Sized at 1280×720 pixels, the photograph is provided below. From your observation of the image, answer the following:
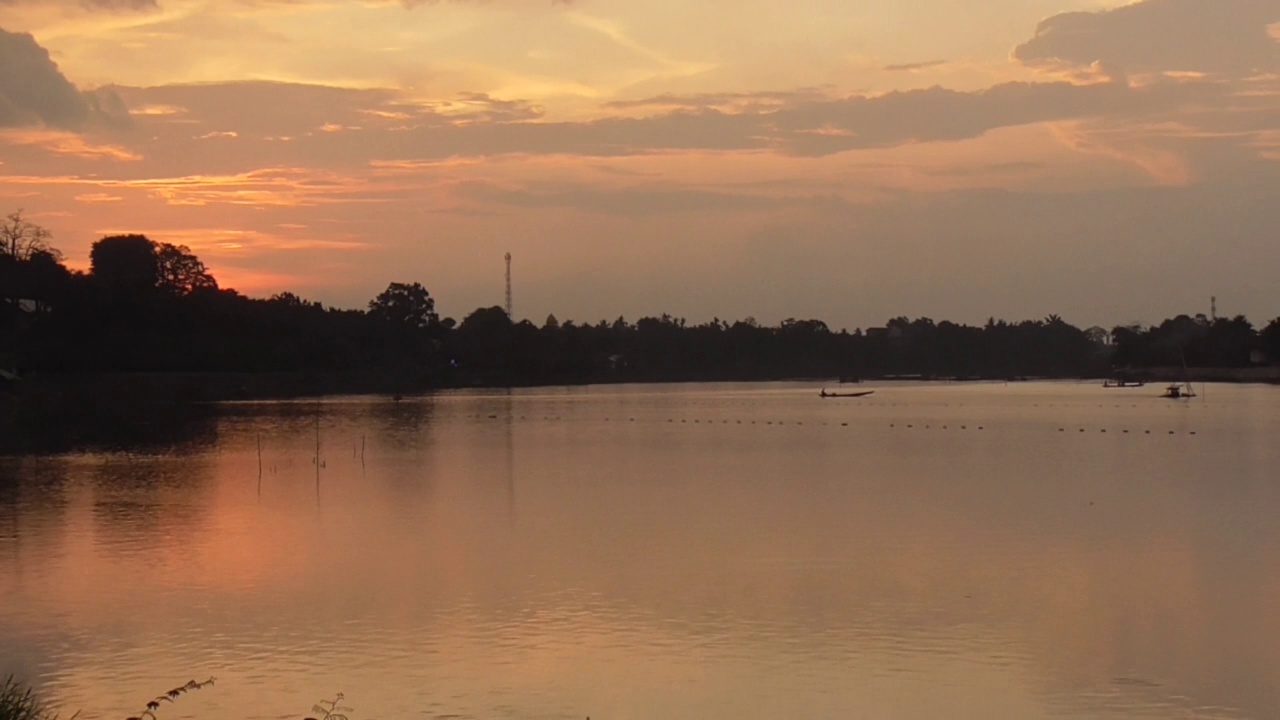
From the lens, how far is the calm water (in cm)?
1459

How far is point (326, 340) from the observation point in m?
127

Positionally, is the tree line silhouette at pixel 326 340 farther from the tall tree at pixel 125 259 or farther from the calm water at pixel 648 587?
the calm water at pixel 648 587

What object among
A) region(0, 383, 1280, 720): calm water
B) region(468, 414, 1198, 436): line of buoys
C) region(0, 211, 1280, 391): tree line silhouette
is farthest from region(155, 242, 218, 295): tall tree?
region(0, 383, 1280, 720): calm water

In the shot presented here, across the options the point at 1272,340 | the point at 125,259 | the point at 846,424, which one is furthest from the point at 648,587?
the point at 1272,340

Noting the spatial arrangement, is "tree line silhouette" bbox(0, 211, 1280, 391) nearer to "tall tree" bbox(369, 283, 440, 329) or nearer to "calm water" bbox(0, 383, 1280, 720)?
"tall tree" bbox(369, 283, 440, 329)

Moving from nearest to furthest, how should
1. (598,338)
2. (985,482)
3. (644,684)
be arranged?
(644,684) → (985,482) → (598,338)

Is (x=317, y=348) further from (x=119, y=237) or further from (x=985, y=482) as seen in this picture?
(x=985, y=482)

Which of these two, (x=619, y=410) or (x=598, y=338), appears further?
(x=598, y=338)

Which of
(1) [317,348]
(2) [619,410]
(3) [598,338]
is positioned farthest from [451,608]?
(3) [598,338]

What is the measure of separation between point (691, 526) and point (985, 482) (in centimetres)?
1307

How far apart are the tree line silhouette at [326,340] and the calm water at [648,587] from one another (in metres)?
51.4

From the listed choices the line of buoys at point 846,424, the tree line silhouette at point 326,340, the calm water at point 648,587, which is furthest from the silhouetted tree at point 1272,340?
the calm water at point 648,587

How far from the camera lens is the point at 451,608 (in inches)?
745

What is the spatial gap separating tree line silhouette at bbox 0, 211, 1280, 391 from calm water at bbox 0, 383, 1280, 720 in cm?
5137
